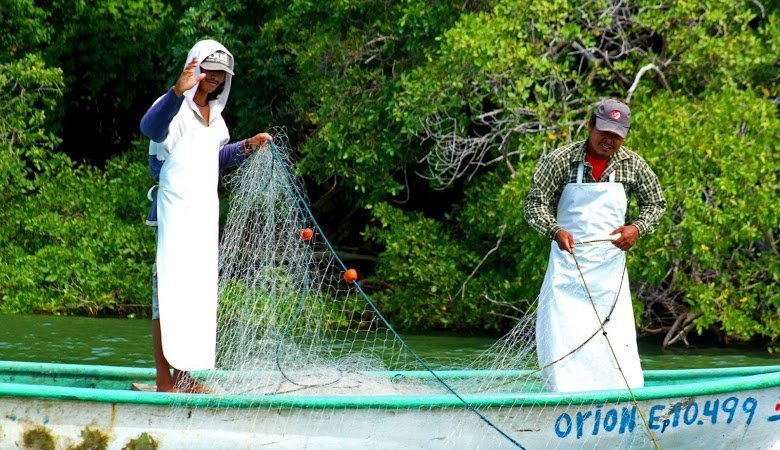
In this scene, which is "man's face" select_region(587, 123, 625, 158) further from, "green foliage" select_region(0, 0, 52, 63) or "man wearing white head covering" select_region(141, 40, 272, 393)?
"green foliage" select_region(0, 0, 52, 63)

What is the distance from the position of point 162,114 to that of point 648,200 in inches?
81.5

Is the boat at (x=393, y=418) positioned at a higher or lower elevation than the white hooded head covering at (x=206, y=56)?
lower

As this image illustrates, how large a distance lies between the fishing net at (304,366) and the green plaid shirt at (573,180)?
2.29 ft

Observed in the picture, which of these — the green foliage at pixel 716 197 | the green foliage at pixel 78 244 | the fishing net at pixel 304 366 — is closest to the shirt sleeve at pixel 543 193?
the fishing net at pixel 304 366

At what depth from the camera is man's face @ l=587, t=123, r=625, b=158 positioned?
5.12 meters

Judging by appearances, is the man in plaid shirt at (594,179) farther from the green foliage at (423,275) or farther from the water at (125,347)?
the green foliage at (423,275)

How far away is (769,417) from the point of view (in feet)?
17.7

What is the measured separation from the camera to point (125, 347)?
966 cm

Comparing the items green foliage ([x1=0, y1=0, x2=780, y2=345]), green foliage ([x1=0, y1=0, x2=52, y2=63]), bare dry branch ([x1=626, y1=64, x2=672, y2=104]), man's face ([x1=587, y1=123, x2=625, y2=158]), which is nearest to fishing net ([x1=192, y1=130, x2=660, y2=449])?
man's face ([x1=587, y1=123, x2=625, y2=158])

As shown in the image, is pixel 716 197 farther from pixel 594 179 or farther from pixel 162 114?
pixel 162 114

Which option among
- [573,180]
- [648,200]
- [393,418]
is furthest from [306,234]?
[648,200]

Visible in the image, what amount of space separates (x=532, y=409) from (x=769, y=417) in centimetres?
105

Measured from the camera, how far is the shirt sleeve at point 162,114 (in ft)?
16.4

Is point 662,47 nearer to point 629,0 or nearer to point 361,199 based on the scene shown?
point 629,0
